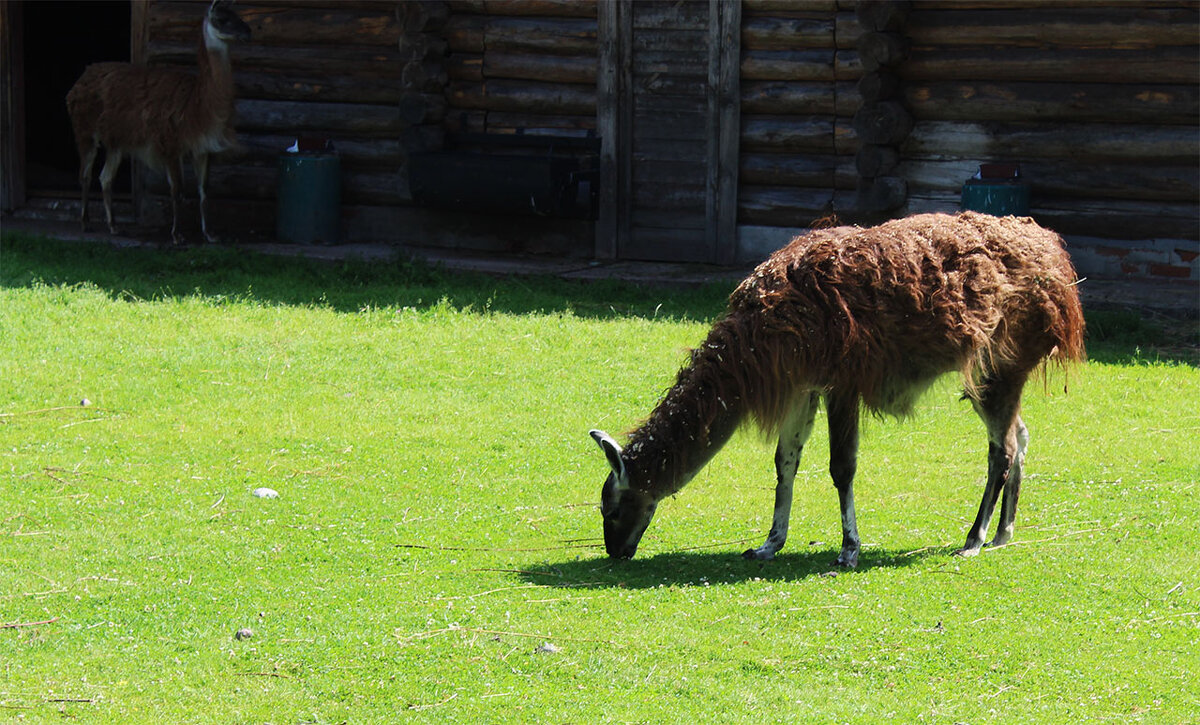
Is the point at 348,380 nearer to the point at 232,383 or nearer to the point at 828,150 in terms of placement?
the point at 232,383

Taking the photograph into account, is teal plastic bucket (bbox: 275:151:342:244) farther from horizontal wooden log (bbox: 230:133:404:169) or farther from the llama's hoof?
the llama's hoof

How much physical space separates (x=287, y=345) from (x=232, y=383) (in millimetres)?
1078

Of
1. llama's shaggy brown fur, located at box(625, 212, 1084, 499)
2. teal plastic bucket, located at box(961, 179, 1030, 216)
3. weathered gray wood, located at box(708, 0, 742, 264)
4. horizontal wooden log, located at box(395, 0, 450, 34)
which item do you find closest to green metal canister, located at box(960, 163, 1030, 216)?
teal plastic bucket, located at box(961, 179, 1030, 216)

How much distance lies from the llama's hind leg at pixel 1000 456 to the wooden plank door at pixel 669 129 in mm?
7694

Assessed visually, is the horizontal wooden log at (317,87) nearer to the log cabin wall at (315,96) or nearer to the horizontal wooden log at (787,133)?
the log cabin wall at (315,96)

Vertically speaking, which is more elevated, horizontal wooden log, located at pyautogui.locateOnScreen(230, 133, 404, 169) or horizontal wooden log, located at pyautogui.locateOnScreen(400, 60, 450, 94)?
horizontal wooden log, located at pyautogui.locateOnScreen(400, 60, 450, 94)

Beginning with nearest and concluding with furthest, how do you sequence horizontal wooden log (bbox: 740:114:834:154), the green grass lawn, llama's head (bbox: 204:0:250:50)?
the green grass lawn, horizontal wooden log (bbox: 740:114:834:154), llama's head (bbox: 204:0:250:50)

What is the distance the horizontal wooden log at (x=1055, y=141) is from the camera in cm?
1241

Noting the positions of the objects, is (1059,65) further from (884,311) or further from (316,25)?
(316,25)

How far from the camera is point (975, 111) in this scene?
13.0 m

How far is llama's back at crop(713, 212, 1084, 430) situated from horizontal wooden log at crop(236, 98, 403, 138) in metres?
9.58

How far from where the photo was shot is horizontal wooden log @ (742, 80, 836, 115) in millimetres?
13688

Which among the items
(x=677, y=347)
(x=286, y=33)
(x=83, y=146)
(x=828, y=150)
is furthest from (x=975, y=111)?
(x=83, y=146)

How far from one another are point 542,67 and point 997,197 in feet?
15.5
